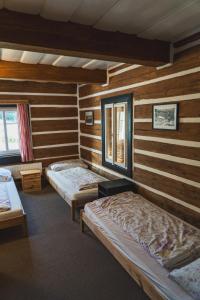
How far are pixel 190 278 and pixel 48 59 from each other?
3.31 m

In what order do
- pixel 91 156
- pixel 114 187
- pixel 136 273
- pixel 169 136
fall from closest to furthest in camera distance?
pixel 136 273 → pixel 169 136 → pixel 114 187 → pixel 91 156

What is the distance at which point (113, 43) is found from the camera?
223 cm

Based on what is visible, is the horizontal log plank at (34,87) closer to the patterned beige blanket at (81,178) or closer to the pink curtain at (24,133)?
the pink curtain at (24,133)

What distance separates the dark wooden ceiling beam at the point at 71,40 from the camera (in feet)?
6.04

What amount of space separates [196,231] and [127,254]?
804 millimetres

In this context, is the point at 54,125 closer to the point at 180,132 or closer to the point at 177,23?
the point at 180,132

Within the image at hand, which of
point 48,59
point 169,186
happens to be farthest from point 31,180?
point 169,186

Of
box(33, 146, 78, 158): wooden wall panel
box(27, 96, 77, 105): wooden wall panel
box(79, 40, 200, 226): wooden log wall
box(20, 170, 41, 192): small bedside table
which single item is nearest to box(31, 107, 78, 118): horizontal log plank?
box(27, 96, 77, 105): wooden wall panel

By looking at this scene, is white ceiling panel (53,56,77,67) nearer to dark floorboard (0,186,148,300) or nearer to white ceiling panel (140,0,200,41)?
white ceiling panel (140,0,200,41)

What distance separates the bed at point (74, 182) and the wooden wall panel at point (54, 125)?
0.90 metres

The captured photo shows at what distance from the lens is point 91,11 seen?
178cm

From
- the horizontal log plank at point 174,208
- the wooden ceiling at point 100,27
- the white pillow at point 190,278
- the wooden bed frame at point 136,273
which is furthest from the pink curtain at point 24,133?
the white pillow at point 190,278

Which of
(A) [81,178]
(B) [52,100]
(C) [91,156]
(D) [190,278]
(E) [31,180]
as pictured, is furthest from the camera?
(B) [52,100]

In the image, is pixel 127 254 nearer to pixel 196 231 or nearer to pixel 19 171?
pixel 196 231
